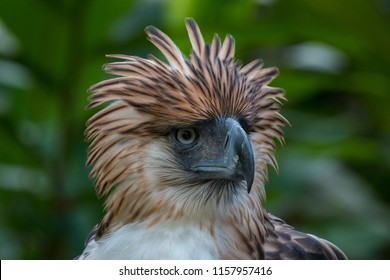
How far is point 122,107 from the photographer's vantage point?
191 centimetres

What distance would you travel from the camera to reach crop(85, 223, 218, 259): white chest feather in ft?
6.26

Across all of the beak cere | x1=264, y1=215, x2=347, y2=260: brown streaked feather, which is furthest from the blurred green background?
the beak cere

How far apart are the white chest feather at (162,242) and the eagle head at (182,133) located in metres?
0.02

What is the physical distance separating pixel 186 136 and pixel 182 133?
0.05 ft

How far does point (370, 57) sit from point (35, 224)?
1350 millimetres

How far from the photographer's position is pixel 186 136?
1934mm

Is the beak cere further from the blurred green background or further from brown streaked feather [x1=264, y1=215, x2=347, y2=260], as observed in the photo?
the blurred green background

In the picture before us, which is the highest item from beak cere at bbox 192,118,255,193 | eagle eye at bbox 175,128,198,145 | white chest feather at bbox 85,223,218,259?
eagle eye at bbox 175,128,198,145

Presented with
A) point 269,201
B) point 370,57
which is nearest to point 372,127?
point 370,57

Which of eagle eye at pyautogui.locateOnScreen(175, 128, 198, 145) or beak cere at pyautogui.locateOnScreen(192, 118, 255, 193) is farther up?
eagle eye at pyautogui.locateOnScreen(175, 128, 198, 145)

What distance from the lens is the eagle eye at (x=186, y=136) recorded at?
192 cm

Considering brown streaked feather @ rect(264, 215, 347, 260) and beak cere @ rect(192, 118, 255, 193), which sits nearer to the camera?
beak cere @ rect(192, 118, 255, 193)

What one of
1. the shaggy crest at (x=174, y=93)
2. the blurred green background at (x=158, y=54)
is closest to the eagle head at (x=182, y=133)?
the shaggy crest at (x=174, y=93)
